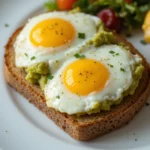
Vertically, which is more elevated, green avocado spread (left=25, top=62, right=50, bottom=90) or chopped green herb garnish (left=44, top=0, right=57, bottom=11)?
chopped green herb garnish (left=44, top=0, right=57, bottom=11)

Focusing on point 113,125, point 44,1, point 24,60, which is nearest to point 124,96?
point 113,125

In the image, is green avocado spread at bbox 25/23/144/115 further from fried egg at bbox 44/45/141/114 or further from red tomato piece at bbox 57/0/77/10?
red tomato piece at bbox 57/0/77/10

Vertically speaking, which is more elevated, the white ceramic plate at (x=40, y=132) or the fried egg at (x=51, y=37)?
the fried egg at (x=51, y=37)

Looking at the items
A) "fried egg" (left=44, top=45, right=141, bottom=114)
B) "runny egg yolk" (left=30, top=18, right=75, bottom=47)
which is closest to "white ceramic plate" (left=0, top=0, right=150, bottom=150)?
"fried egg" (left=44, top=45, right=141, bottom=114)

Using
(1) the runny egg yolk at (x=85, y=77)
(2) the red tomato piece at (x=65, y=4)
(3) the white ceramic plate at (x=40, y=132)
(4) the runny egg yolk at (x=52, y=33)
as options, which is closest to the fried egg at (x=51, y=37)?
(4) the runny egg yolk at (x=52, y=33)

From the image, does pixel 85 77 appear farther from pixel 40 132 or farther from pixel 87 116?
pixel 40 132

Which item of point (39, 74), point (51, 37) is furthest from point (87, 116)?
point (51, 37)

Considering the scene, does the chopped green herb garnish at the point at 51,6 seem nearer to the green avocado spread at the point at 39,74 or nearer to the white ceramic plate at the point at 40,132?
the white ceramic plate at the point at 40,132

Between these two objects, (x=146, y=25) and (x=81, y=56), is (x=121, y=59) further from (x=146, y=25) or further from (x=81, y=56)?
(x=146, y=25)
